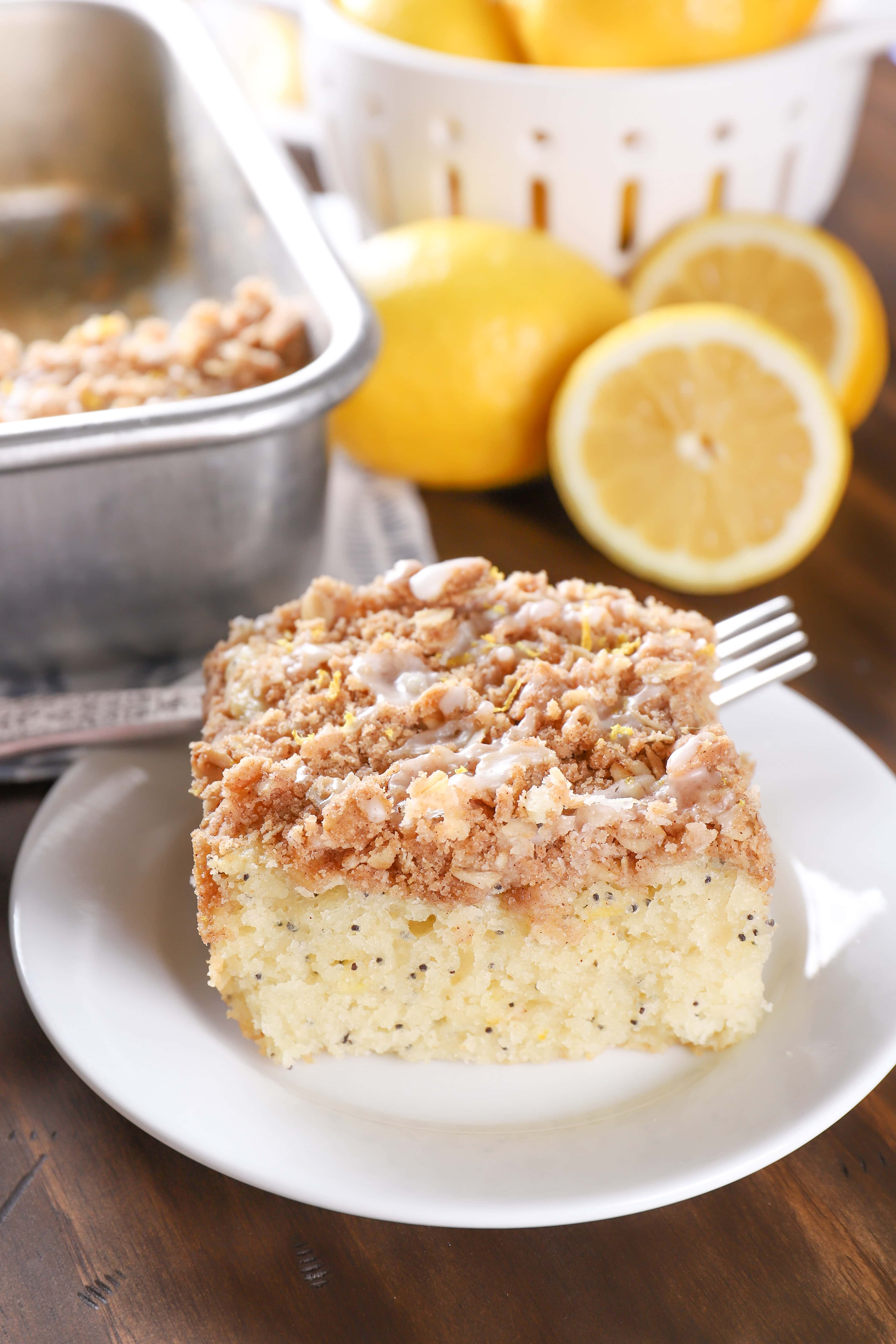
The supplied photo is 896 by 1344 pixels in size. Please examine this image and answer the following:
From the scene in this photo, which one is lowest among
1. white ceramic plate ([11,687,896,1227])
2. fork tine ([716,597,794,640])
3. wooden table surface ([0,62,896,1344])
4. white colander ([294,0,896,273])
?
wooden table surface ([0,62,896,1344])

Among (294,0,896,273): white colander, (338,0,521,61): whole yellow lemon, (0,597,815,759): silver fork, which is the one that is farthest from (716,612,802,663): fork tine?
(338,0,521,61): whole yellow lemon

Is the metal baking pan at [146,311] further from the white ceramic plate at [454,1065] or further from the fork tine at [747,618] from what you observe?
the fork tine at [747,618]

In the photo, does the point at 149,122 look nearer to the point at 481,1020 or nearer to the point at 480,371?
the point at 480,371

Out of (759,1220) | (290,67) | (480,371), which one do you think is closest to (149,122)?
(290,67)

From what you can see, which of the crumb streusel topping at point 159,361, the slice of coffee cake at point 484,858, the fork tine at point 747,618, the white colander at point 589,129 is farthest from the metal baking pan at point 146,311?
the fork tine at point 747,618

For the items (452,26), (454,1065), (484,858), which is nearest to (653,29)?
(452,26)

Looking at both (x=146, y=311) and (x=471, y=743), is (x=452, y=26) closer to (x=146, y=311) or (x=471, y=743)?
(x=146, y=311)

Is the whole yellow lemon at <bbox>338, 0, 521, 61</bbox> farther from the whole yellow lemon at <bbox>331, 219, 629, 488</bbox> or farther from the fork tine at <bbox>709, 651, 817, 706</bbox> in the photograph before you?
the fork tine at <bbox>709, 651, 817, 706</bbox>
